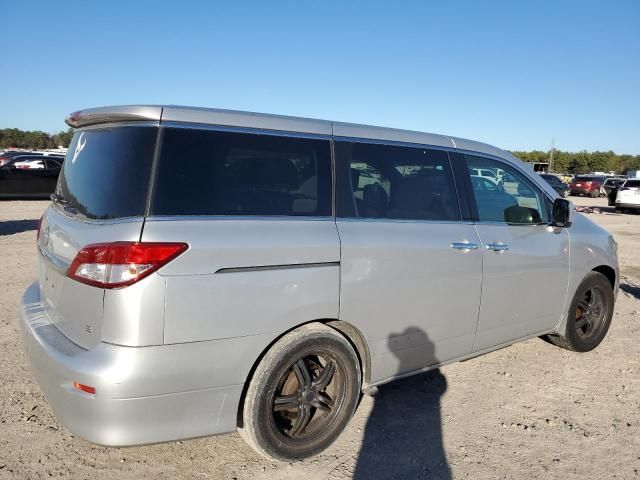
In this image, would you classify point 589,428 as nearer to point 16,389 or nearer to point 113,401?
point 113,401

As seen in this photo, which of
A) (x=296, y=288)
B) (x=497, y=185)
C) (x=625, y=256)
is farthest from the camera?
(x=625, y=256)

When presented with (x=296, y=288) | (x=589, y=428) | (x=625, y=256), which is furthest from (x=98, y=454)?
(x=625, y=256)

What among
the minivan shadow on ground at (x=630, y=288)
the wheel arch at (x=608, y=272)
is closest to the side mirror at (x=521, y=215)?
the wheel arch at (x=608, y=272)

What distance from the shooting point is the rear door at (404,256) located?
2959 mm

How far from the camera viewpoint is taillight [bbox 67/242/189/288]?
7.41 feet

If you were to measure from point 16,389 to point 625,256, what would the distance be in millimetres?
10944

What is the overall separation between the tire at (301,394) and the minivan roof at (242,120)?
1.14 meters

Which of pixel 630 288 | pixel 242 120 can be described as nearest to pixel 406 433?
pixel 242 120

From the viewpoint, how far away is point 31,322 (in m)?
2.85

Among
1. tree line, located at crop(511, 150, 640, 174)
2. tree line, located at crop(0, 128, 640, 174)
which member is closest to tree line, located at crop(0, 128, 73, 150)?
tree line, located at crop(0, 128, 640, 174)

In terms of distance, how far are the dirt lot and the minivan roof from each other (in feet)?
6.11

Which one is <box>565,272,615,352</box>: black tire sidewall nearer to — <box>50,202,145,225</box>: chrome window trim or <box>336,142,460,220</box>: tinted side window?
<box>336,142,460,220</box>: tinted side window

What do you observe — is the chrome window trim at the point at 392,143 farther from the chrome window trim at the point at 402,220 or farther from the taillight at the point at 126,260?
the taillight at the point at 126,260

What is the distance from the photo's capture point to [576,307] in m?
4.50
